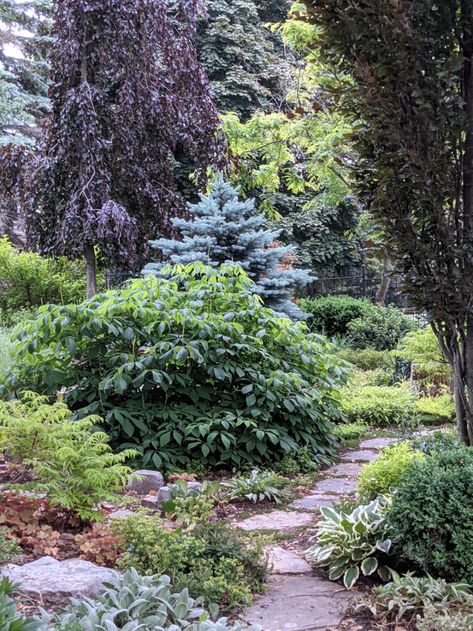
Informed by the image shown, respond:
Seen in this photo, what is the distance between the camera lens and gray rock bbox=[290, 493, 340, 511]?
13.3ft

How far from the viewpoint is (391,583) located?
2645 mm

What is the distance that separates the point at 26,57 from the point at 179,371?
1742 cm

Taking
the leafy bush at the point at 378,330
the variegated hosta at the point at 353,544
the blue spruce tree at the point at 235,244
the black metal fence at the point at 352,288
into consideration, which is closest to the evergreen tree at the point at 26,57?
the black metal fence at the point at 352,288

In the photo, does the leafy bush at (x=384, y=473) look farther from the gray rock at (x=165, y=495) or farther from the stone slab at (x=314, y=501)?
the gray rock at (x=165, y=495)

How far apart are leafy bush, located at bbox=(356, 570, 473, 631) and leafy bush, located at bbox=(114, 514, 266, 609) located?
0.51m

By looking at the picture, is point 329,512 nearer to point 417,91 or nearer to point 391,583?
point 391,583

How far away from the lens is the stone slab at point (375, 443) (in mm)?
5840

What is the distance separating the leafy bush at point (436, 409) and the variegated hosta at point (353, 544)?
12.2 ft

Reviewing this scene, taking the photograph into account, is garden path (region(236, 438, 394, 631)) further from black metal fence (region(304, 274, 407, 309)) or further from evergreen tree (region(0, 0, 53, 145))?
evergreen tree (region(0, 0, 53, 145))

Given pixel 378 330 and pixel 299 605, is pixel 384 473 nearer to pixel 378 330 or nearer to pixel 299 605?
pixel 299 605

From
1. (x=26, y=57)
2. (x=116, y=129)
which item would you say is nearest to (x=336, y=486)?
(x=116, y=129)

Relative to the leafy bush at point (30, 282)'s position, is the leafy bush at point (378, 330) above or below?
below

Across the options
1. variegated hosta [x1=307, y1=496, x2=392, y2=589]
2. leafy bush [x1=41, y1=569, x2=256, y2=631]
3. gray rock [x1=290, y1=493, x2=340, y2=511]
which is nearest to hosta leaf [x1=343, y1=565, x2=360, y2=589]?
variegated hosta [x1=307, y1=496, x2=392, y2=589]

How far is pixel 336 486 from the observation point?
4.52 m
